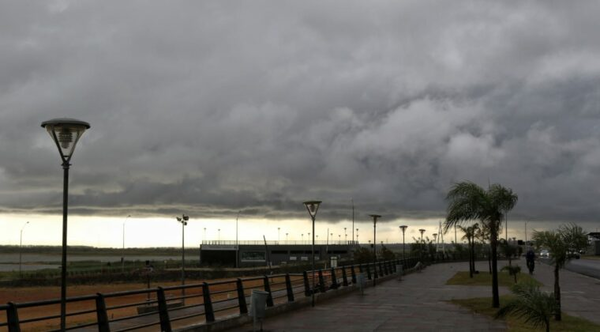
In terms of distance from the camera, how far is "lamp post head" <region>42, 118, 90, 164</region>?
33.3 feet

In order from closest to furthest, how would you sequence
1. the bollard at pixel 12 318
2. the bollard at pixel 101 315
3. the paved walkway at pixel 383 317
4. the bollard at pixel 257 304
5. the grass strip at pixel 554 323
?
the bollard at pixel 12 318 < the bollard at pixel 101 315 < the bollard at pixel 257 304 < the grass strip at pixel 554 323 < the paved walkway at pixel 383 317

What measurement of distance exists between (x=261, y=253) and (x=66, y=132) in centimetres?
14352

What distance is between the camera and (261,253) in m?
152

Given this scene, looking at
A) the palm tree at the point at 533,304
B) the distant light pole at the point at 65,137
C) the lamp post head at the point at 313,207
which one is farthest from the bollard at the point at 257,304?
the lamp post head at the point at 313,207

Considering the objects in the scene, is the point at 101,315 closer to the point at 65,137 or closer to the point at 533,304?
the point at 65,137


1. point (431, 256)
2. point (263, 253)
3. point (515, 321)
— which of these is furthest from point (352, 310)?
point (263, 253)

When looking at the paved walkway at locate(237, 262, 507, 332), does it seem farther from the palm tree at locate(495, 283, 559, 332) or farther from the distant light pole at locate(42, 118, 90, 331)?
the distant light pole at locate(42, 118, 90, 331)

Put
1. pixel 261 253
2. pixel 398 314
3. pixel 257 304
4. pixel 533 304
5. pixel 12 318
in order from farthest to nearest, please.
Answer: pixel 261 253, pixel 398 314, pixel 257 304, pixel 533 304, pixel 12 318

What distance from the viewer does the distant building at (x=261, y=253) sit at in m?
147

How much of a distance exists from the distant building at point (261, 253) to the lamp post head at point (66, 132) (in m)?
131

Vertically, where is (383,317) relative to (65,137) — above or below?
below

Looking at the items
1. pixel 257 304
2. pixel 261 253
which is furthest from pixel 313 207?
pixel 261 253

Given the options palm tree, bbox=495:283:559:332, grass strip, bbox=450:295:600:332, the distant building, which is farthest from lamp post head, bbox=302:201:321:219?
the distant building

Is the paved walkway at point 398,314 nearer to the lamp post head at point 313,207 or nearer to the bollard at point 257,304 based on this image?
the bollard at point 257,304
